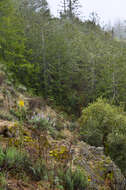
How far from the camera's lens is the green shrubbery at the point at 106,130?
7629mm

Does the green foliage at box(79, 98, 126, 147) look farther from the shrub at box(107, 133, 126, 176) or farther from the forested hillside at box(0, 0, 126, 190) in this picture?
the shrub at box(107, 133, 126, 176)

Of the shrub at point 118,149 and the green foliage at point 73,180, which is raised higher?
the green foliage at point 73,180

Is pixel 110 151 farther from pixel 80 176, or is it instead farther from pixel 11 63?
pixel 11 63

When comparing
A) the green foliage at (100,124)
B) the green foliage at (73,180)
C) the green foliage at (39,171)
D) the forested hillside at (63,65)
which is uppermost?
the forested hillside at (63,65)

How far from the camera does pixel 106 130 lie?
28.6 ft

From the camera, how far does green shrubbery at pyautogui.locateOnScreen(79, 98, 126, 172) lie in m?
7.63

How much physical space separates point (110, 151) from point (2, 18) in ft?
34.8

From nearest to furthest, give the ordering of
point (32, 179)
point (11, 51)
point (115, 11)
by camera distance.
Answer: point (32, 179), point (11, 51), point (115, 11)

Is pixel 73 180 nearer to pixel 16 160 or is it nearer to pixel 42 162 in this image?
pixel 42 162

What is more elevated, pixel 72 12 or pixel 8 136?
pixel 72 12

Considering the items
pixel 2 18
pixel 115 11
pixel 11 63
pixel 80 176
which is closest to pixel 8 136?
pixel 80 176

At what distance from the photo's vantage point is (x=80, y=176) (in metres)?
2.71

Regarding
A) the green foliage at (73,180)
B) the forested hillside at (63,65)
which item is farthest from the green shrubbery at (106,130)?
the green foliage at (73,180)

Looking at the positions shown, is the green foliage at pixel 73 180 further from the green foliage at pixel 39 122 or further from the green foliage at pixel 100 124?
the green foliage at pixel 100 124
